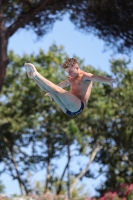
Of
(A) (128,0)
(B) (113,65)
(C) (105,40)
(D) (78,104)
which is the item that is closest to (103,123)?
(B) (113,65)

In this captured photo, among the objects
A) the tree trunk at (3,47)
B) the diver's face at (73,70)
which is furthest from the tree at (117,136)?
the diver's face at (73,70)

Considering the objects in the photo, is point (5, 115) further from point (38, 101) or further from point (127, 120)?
point (127, 120)

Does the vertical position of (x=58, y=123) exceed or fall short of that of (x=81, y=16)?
it falls short

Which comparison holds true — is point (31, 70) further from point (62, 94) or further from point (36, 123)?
point (36, 123)

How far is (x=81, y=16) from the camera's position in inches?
621

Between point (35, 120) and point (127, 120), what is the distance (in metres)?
3.45

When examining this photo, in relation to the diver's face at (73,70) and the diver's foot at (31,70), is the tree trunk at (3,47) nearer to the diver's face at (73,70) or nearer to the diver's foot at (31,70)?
the diver's face at (73,70)

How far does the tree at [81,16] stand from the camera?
1464cm

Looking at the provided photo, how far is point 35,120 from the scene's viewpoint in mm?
19703

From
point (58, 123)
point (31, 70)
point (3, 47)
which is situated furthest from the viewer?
point (58, 123)

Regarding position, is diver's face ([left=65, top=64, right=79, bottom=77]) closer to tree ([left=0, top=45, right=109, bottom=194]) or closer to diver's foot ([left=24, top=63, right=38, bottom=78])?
diver's foot ([left=24, top=63, right=38, bottom=78])

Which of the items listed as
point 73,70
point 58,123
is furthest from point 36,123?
point 73,70

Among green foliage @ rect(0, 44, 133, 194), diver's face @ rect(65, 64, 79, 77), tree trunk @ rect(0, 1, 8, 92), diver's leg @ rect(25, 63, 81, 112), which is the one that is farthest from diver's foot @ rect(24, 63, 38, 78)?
green foliage @ rect(0, 44, 133, 194)

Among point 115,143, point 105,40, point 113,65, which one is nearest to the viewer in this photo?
point 105,40
